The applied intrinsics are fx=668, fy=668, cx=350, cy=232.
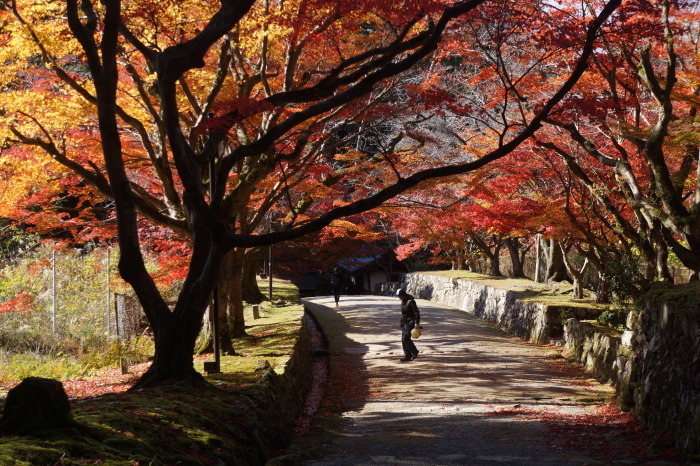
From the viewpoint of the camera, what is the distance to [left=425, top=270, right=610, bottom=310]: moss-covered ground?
672 inches

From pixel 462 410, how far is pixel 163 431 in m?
5.78

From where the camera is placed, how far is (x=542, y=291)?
21.0m

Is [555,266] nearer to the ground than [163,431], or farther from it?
farther from it

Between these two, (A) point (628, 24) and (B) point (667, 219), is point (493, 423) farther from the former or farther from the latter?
(A) point (628, 24)

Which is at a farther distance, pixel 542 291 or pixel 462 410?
pixel 542 291

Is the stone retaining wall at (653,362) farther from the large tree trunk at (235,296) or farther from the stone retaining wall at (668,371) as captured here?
the large tree trunk at (235,296)

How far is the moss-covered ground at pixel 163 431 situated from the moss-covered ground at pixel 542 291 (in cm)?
1060

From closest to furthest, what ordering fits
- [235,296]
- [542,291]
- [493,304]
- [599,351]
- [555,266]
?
[599,351] → [235,296] → [542,291] → [493,304] → [555,266]

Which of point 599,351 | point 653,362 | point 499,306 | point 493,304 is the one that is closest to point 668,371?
point 653,362

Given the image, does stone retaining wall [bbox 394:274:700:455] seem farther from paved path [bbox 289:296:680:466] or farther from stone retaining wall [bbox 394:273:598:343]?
stone retaining wall [bbox 394:273:598:343]

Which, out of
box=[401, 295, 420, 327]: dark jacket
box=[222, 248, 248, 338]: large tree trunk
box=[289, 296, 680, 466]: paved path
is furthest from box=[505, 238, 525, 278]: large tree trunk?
box=[222, 248, 248, 338]: large tree trunk

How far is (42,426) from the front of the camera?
4.22m

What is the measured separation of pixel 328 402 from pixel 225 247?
4548 millimetres

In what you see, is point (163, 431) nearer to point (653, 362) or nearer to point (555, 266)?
point (653, 362)
